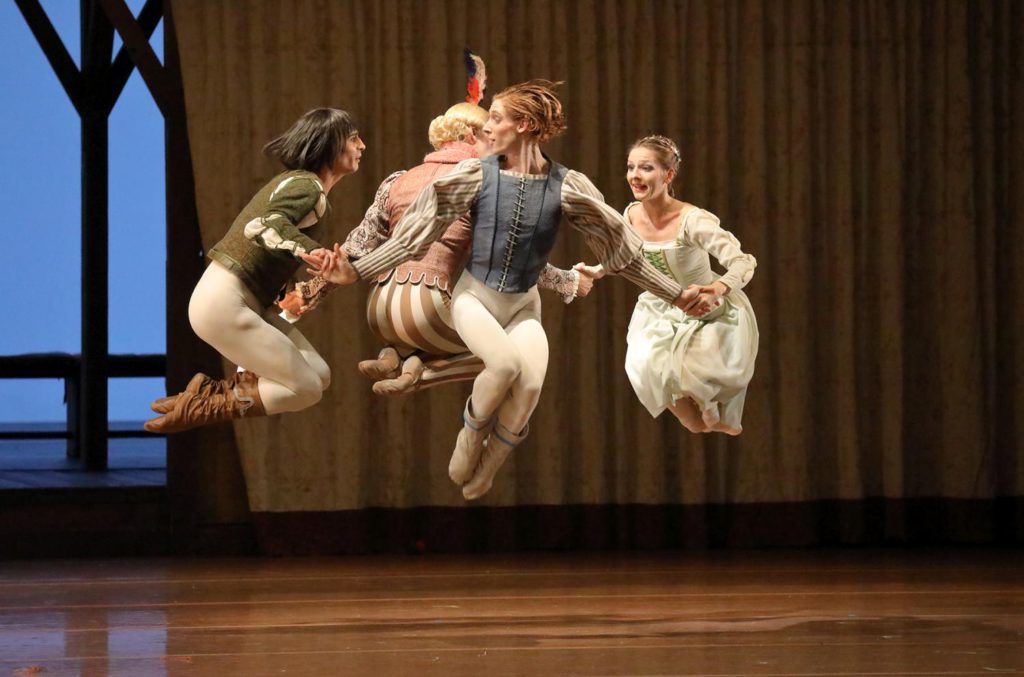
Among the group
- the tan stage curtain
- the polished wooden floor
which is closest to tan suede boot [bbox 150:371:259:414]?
the polished wooden floor

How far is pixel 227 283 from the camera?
4.57 metres

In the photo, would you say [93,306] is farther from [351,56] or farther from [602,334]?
[602,334]

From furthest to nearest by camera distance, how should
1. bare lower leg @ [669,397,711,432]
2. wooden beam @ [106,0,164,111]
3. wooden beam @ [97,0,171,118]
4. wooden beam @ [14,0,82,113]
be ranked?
wooden beam @ [106,0,164,111], wooden beam @ [14,0,82,113], wooden beam @ [97,0,171,118], bare lower leg @ [669,397,711,432]

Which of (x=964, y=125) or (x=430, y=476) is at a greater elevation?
(x=964, y=125)

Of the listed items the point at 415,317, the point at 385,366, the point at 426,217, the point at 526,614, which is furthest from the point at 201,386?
the point at 526,614

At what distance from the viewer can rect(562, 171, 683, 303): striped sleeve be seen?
4.46 m

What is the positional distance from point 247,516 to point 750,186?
116 inches

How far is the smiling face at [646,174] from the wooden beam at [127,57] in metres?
3.83

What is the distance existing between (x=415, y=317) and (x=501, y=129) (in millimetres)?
648

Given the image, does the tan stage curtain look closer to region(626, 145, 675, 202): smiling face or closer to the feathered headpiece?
region(626, 145, 675, 202): smiling face

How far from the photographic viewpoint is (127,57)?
8344 millimetres

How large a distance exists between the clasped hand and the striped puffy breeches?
0.37m

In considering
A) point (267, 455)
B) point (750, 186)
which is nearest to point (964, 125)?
point (750, 186)

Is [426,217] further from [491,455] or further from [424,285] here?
[491,455]
